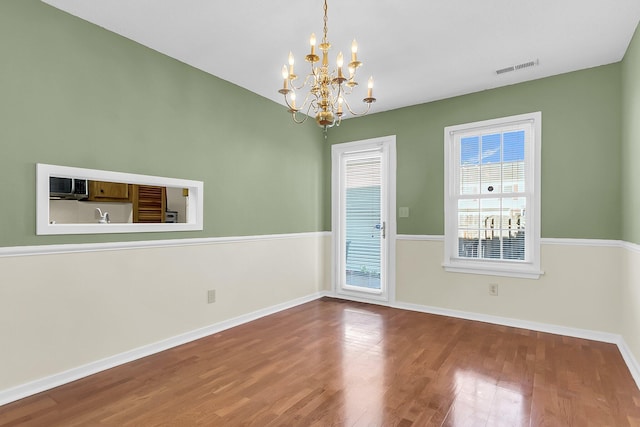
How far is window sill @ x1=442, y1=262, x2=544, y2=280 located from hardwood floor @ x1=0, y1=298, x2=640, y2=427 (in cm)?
59

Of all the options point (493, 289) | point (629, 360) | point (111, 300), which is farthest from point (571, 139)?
point (111, 300)

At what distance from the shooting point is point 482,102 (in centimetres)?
392

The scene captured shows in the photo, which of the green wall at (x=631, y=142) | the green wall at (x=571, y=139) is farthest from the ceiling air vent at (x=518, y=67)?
the green wall at (x=631, y=142)

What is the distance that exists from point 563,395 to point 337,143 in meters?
3.82

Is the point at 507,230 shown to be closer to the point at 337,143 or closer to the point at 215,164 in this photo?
the point at 337,143

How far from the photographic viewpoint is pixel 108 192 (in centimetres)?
478

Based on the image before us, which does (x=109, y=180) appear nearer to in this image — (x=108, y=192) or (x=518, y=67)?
(x=108, y=192)

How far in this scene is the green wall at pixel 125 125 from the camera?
7.45 ft

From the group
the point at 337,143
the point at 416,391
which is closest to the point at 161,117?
the point at 337,143

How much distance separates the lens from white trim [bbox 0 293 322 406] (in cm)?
223

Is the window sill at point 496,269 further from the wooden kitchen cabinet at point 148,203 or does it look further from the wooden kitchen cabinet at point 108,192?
the wooden kitchen cabinet at point 108,192

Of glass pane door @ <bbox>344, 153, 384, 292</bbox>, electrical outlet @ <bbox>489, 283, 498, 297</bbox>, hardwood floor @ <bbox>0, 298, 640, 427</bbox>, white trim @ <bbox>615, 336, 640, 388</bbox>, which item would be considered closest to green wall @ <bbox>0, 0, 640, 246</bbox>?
glass pane door @ <bbox>344, 153, 384, 292</bbox>

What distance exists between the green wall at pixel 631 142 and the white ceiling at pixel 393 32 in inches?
7.4

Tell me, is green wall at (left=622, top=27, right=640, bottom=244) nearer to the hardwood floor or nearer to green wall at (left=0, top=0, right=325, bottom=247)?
the hardwood floor
